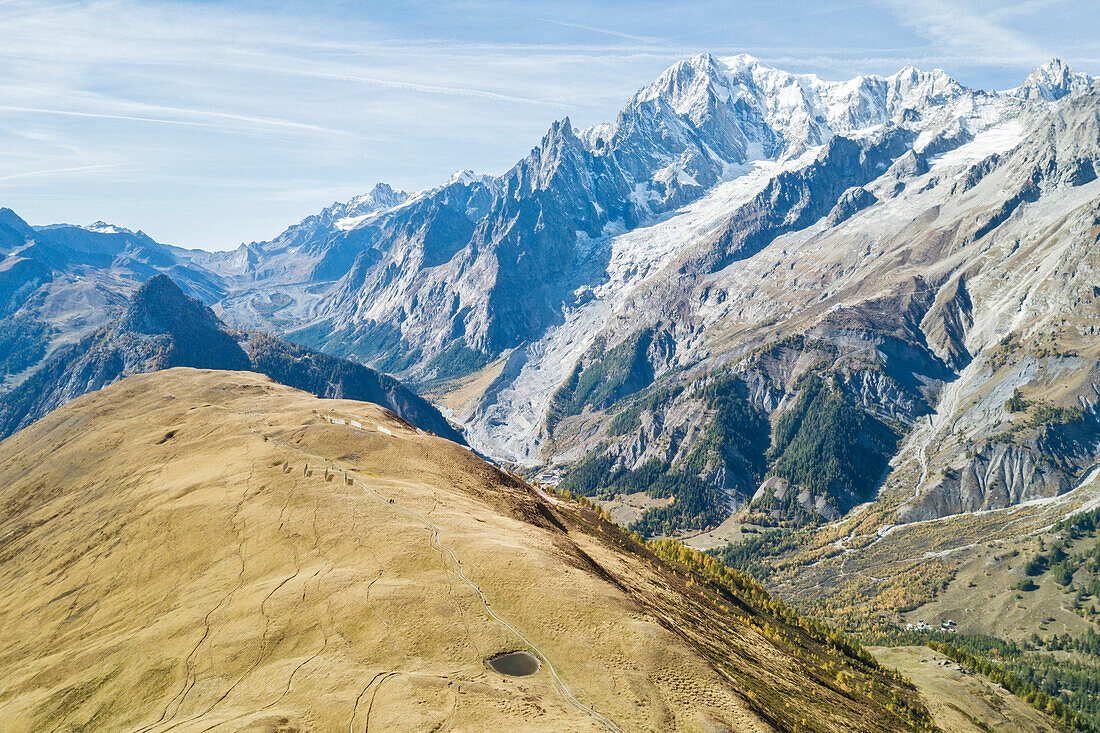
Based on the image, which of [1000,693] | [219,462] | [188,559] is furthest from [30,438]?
[1000,693]

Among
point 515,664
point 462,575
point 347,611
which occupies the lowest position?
point 515,664

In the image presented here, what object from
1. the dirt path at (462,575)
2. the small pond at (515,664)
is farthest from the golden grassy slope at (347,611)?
the small pond at (515,664)

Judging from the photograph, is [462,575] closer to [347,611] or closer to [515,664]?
[347,611]

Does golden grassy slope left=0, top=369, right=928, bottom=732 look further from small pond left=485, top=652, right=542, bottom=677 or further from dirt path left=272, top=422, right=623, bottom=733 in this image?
small pond left=485, top=652, right=542, bottom=677

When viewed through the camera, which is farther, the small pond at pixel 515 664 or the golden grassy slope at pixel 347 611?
the small pond at pixel 515 664

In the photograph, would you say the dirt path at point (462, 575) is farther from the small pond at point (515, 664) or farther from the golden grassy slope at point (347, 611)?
the small pond at point (515, 664)

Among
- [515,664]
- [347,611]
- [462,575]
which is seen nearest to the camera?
[515,664]

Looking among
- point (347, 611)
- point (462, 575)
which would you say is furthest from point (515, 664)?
point (347, 611)
